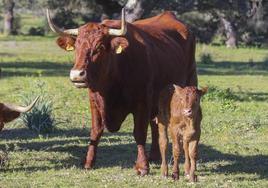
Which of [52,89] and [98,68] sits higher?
[98,68]

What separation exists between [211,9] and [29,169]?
805 inches

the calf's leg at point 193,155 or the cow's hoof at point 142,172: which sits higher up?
the calf's leg at point 193,155

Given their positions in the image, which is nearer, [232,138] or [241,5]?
[232,138]

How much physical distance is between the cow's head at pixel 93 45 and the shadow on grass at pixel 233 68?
21227mm

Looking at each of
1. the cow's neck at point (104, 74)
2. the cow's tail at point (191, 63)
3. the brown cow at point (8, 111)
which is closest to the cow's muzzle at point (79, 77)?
the cow's neck at point (104, 74)

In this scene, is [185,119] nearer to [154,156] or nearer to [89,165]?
[89,165]

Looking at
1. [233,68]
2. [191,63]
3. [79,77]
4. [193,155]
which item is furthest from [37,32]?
[193,155]

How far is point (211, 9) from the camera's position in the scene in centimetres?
3048

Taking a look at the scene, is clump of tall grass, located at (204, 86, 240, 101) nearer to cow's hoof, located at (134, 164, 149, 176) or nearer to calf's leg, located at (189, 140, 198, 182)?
cow's hoof, located at (134, 164, 149, 176)

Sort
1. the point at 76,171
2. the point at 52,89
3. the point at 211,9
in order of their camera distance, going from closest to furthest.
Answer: the point at 76,171, the point at 52,89, the point at 211,9

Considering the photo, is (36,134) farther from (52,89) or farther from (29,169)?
(52,89)

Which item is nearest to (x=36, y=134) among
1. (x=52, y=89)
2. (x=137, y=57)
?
(x=137, y=57)

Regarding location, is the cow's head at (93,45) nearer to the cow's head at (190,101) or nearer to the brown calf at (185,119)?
the brown calf at (185,119)

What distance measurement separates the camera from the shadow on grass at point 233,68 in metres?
31.8
